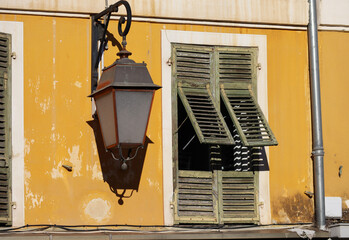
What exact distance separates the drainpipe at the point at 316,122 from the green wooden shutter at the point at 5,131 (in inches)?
128

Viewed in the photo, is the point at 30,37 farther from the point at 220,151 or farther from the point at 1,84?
the point at 220,151

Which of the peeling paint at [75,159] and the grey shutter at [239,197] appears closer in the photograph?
the peeling paint at [75,159]

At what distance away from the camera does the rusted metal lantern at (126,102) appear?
447 inches

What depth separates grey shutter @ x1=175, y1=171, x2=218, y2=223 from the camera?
12070 millimetres

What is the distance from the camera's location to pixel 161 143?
12.1 metres

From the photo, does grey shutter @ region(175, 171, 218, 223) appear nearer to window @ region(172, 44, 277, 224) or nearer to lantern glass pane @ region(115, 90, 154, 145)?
window @ region(172, 44, 277, 224)

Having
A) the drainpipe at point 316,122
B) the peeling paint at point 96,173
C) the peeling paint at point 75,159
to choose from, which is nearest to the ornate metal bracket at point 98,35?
the peeling paint at point 75,159

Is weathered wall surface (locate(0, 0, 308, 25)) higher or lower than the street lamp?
higher

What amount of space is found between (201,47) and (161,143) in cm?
113

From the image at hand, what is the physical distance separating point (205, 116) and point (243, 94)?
0.56 m

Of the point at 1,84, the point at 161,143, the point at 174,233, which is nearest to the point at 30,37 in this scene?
the point at 1,84

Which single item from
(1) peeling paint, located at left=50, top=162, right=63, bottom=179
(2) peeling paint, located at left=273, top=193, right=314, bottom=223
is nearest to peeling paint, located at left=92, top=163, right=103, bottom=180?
(1) peeling paint, located at left=50, top=162, right=63, bottom=179

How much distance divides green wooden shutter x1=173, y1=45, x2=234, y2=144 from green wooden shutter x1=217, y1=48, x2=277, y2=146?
0.15m

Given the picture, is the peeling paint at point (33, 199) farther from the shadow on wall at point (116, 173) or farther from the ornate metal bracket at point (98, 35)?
the ornate metal bracket at point (98, 35)
